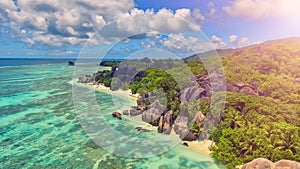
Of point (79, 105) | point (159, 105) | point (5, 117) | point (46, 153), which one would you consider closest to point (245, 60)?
point (159, 105)

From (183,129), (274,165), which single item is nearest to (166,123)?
(183,129)

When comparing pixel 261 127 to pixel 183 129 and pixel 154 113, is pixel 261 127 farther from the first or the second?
pixel 154 113

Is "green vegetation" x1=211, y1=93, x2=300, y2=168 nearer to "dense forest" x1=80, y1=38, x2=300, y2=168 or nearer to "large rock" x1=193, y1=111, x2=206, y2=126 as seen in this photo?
"dense forest" x1=80, y1=38, x2=300, y2=168

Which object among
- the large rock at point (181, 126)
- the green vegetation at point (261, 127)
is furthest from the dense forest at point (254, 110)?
the large rock at point (181, 126)

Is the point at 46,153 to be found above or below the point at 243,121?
below

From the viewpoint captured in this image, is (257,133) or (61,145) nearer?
(257,133)

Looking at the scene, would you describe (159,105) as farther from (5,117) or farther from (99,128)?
(5,117)

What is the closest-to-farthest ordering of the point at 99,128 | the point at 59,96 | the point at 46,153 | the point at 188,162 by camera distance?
the point at 188,162 < the point at 46,153 < the point at 99,128 < the point at 59,96

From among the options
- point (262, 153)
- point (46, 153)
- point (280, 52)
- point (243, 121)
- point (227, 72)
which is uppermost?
point (280, 52)

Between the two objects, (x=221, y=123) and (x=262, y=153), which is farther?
(x=221, y=123)

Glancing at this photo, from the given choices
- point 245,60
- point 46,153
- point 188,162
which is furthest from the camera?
point 245,60

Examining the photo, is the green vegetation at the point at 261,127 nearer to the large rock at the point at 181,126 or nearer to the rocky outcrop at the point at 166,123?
the large rock at the point at 181,126
